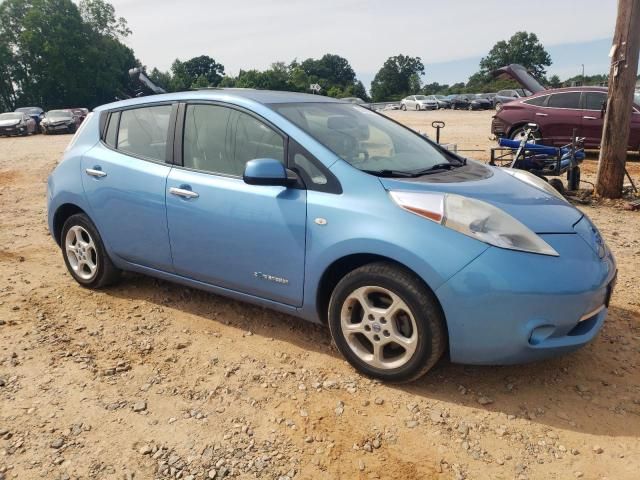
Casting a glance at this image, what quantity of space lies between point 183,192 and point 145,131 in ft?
2.47

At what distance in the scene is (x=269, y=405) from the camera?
9.11 ft

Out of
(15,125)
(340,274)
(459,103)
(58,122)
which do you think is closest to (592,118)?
(340,274)

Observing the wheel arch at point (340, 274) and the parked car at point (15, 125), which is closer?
the wheel arch at point (340, 274)

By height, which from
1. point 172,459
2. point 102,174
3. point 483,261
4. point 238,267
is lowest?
point 172,459

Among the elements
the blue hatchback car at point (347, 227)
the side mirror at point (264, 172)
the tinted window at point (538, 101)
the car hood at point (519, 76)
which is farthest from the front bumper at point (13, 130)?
the side mirror at point (264, 172)

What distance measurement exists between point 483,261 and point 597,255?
0.77 metres

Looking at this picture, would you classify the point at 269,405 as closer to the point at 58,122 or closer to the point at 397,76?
the point at 58,122

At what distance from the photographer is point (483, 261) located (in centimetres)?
253

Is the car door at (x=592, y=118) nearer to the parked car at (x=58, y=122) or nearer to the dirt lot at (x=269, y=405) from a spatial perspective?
the dirt lot at (x=269, y=405)

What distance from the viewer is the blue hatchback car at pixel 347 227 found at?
258 centimetres

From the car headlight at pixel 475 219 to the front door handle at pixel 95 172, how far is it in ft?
7.63

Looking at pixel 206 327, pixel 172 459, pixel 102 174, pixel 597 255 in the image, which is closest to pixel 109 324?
pixel 206 327

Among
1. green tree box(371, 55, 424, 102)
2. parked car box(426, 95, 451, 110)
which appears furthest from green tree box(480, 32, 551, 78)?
parked car box(426, 95, 451, 110)

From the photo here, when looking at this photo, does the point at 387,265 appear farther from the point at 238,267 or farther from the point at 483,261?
the point at 238,267
